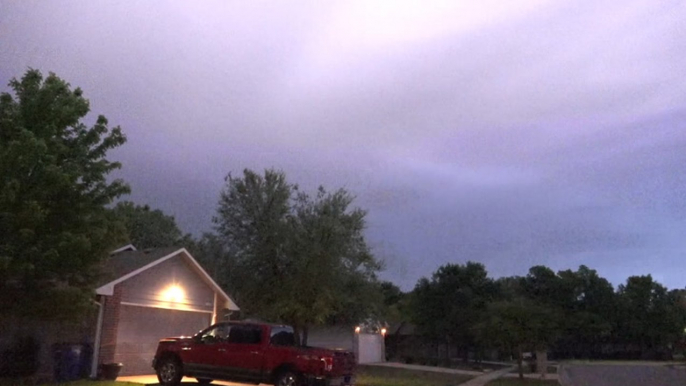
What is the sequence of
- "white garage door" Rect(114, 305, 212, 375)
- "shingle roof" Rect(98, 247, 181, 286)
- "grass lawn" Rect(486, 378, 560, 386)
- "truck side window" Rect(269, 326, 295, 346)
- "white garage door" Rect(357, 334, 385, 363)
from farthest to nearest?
"white garage door" Rect(357, 334, 385, 363) < "grass lawn" Rect(486, 378, 560, 386) < "white garage door" Rect(114, 305, 212, 375) < "shingle roof" Rect(98, 247, 181, 286) < "truck side window" Rect(269, 326, 295, 346)

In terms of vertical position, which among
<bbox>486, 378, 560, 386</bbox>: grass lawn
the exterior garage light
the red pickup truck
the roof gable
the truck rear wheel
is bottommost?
<bbox>486, 378, 560, 386</bbox>: grass lawn

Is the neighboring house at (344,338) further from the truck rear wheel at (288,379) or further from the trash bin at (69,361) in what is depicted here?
the truck rear wheel at (288,379)

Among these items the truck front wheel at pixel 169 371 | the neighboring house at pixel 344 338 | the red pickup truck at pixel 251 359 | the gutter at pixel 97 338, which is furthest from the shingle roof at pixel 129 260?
the neighboring house at pixel 344 338

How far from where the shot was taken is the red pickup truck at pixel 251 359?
18703 mm

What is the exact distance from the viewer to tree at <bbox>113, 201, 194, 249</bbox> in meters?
52.9

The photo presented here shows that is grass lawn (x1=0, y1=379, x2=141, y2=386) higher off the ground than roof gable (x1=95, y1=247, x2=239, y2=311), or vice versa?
roof gable (x1=95, y1=247, x2=239, y2=311)

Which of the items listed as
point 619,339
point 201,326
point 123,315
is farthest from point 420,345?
point 123,315

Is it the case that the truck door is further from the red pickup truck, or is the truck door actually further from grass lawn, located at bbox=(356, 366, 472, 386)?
grass lawn, located at bbox=(356, 366, 472, 386)

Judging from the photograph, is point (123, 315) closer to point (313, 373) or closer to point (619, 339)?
point (313, 373)

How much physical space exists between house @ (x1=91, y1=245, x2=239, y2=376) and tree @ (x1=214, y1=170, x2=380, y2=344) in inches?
162

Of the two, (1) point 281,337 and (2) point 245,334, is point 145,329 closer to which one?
(2) point 245,334

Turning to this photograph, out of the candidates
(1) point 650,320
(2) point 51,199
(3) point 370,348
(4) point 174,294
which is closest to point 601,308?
(1) point 650,320

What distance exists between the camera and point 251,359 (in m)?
19.5

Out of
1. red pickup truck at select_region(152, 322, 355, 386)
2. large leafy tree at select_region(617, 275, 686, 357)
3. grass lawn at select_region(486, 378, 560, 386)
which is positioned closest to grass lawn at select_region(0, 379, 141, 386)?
red pickup truck at select_region(152, 322, 355, 386)
